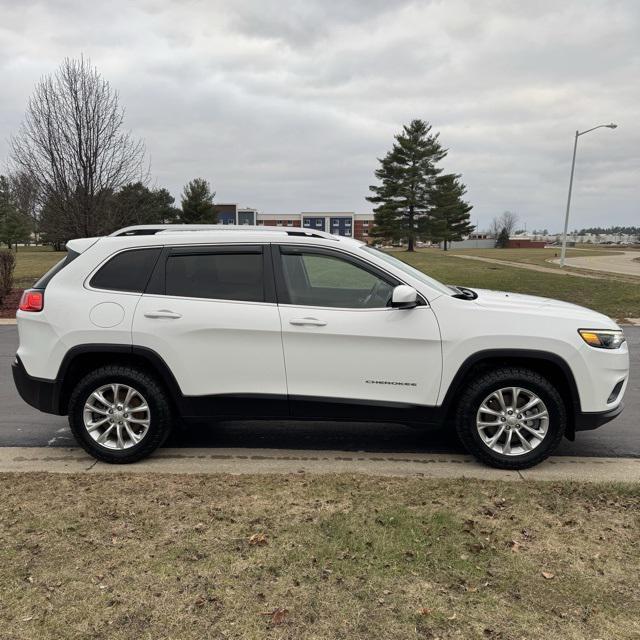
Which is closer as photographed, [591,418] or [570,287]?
[591,418]

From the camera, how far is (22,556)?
288 centimetres

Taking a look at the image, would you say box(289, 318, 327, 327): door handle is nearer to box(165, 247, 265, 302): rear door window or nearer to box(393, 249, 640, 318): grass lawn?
box(165, 247, 265, 302): rear door window

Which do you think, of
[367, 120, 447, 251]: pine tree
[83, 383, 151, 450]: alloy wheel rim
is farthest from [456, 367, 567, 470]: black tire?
[367, 120, 447, 251]: pine tree

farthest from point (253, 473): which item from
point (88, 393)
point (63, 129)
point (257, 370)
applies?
point (63, 129)

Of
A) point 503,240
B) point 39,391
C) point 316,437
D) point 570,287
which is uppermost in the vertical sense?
point 503,240

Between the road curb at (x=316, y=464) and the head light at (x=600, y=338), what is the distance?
3.20ft

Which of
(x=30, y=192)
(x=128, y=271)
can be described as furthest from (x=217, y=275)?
(x=30, y=192)

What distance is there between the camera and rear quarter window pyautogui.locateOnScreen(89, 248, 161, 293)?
424 cm

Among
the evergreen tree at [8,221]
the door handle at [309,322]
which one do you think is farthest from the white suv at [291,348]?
the evergreen tree at [8,221]

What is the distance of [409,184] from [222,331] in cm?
5206

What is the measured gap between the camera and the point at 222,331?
4.09 m

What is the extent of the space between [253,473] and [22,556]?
5.24 feet

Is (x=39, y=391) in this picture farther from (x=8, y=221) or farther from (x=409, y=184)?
(x=8, y=221)

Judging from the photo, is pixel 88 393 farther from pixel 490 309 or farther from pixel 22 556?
pixel 490 309
